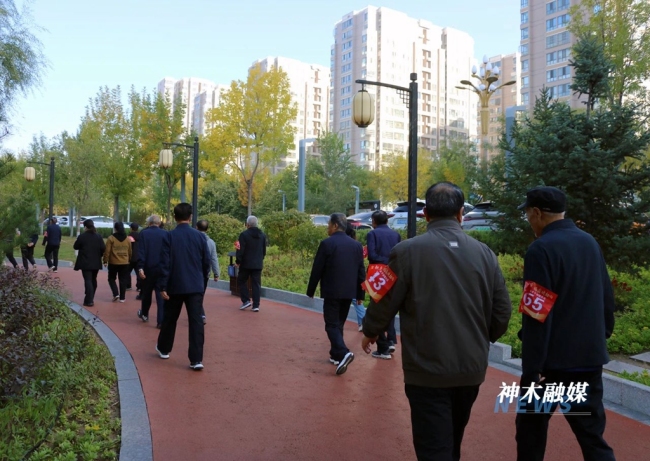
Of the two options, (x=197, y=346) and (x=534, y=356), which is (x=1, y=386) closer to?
(x=197, y=346)

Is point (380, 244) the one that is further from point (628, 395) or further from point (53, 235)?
point (53, 235)

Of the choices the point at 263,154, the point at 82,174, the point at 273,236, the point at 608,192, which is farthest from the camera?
the point at 82,174

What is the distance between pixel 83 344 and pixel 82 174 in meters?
31.2

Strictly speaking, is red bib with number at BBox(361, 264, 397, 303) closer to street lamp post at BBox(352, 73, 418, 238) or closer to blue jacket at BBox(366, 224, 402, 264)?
blue jacket at BBox(366, 224, 402, 264)

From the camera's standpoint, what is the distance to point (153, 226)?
10.1m

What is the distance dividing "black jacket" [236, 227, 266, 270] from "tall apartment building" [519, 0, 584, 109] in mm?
61340

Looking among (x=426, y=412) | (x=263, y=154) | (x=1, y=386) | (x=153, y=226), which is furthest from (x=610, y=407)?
(x=263, y=154)

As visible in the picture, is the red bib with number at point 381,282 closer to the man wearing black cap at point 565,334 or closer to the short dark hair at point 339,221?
the man wearing black cap at point 565,334

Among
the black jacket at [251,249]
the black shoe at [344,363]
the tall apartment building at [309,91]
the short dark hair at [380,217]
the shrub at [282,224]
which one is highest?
the tall apartment building at [309,91]

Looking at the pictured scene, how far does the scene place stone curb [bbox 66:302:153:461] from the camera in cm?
423

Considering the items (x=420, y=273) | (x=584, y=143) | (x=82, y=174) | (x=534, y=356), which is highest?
(x=82, y=174)

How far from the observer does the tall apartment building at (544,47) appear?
65.4 meters

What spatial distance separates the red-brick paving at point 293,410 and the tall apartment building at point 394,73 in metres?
87.6
